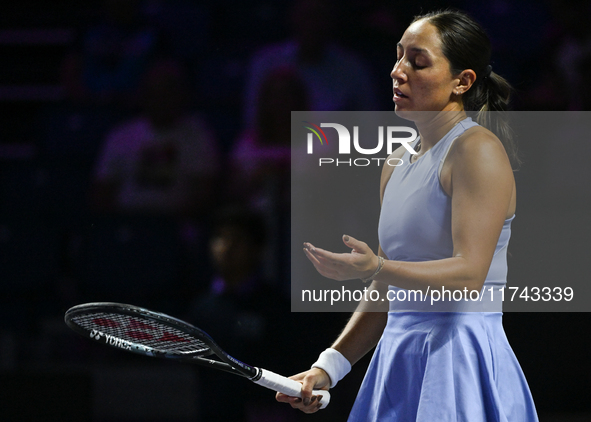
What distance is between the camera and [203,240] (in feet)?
6.46

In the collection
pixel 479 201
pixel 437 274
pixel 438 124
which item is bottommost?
pixel 437 274

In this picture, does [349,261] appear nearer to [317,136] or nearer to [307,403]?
[307,403]

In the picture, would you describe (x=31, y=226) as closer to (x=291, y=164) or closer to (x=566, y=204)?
(x=291, y=164)

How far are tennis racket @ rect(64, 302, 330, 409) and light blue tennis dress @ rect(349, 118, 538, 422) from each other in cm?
20

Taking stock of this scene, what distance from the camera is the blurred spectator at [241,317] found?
1.85m

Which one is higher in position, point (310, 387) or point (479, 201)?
point (479, 201)

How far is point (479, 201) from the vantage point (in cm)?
103

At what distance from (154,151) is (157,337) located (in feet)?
3.08

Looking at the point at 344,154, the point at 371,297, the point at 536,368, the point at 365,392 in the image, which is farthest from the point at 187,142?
the point at 536,368

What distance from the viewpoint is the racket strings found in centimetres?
119

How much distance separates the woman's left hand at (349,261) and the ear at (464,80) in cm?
38

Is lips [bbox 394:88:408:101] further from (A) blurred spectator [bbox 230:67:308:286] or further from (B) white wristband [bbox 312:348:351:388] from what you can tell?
(A) blurred spectator [bbox 230:67:308:286]

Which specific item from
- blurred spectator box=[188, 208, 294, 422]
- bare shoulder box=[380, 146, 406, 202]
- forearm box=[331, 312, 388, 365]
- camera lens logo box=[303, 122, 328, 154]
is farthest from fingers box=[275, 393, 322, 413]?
camera lens logo box=[303, 122, 328, 154]

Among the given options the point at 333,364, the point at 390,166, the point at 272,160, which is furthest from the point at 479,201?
the point at 272,160
